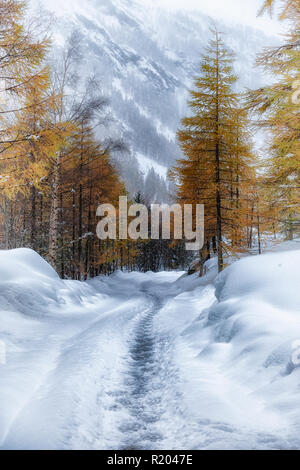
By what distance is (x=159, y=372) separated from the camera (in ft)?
18.2

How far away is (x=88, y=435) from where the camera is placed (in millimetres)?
3355

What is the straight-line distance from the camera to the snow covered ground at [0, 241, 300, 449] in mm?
3287

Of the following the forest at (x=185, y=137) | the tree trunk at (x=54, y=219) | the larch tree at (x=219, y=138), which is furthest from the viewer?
the larch tree at (x=219, y=138)

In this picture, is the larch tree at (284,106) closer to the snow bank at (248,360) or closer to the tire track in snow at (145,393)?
the snow bank at (248,360)

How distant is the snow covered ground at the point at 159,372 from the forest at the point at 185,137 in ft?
12.0

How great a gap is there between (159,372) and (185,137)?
1281cm

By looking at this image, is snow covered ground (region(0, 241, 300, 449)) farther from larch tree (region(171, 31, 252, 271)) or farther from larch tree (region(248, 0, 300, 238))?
larch tree (region(171, 31, 252, 271))

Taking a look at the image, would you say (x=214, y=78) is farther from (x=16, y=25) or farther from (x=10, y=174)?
(x=10, y=174)

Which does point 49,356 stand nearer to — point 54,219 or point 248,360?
point 248,360

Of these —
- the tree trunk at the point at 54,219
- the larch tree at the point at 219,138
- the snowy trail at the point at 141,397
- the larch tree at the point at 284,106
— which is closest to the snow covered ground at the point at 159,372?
the snowy trail at the point at 141,397

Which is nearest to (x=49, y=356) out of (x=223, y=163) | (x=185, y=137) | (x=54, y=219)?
(x=54, y=219)

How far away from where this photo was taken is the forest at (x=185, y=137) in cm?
751

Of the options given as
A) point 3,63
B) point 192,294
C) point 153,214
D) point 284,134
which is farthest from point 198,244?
point 153,214

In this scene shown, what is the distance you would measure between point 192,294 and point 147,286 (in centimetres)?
1029
